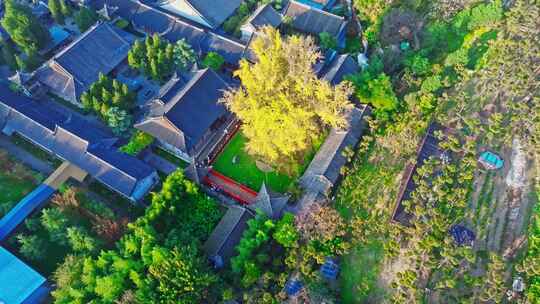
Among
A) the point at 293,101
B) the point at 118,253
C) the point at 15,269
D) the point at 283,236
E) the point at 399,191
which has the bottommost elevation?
the point at 15,269

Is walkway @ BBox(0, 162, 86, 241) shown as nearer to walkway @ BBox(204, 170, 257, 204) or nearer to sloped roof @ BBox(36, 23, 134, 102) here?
sloped roof @ BBox(36, 23, 134, 102)

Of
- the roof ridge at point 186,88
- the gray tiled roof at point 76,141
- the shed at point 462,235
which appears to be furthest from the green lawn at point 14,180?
the shed at point 462,235

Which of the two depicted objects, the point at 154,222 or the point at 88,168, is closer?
the point at 154,222

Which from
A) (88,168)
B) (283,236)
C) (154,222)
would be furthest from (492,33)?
(88,168)

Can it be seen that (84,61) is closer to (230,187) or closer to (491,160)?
(230,187)

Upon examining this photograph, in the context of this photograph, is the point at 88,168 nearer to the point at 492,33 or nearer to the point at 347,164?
the point at 347,164

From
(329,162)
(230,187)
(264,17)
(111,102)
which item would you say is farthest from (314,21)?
(111,102)

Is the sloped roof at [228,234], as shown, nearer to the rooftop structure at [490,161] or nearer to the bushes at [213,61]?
the bushes at [213,61]
